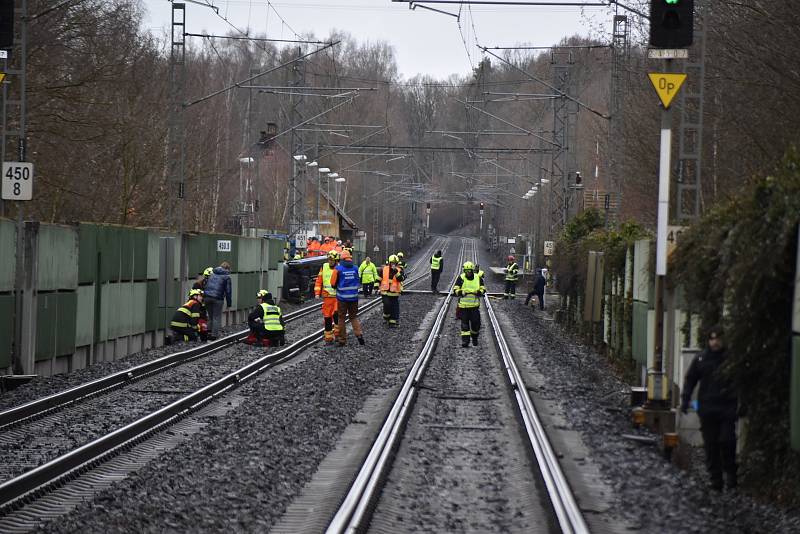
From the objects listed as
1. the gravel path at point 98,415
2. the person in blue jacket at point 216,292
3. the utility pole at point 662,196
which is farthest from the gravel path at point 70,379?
the utility pole at point 662,196

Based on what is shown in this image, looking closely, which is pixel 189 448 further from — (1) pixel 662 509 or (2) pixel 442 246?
(2) pixel 442 246

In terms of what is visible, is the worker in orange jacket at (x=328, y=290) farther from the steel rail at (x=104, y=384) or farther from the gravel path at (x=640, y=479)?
the gravel path at (x=640, y=479)

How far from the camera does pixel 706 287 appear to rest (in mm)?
13242

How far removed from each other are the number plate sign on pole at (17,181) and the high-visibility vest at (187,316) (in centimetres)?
791

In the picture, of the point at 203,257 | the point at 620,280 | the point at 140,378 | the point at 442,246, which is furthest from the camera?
the point at 442,246

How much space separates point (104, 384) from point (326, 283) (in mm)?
7612

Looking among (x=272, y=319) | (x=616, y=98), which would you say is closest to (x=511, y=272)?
(x=616, y=98)

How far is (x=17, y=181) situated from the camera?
1956 centimetres

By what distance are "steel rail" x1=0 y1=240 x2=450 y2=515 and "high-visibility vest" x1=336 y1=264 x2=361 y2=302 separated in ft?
13.8

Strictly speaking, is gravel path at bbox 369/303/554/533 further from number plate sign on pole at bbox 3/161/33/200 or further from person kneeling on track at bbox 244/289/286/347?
person kneeling on track at bbox 244/289/286/347

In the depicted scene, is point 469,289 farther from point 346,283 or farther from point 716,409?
point 716,409

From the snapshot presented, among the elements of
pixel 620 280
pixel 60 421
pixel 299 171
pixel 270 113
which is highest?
pixel 270 113

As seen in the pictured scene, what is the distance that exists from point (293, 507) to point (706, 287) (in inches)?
213

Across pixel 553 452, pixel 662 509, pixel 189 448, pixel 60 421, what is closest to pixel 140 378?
pixel 60 421
